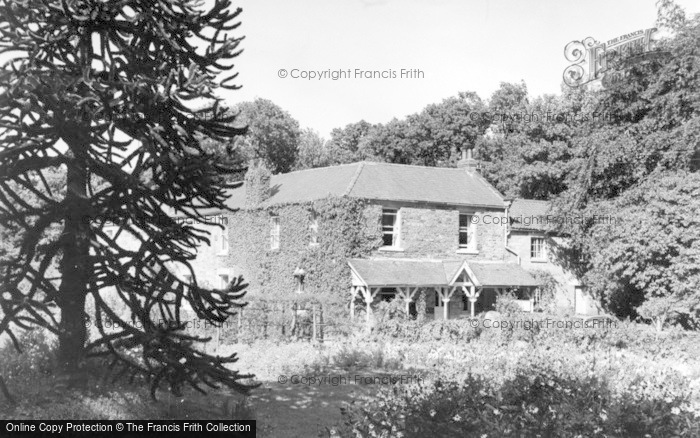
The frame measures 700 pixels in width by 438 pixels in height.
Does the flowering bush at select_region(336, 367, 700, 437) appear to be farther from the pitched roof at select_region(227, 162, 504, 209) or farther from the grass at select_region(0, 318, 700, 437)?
the pitched roof at select_region(227, 162, 504, 209)

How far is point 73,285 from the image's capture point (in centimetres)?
855

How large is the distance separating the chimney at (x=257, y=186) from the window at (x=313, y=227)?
→ 4408mm

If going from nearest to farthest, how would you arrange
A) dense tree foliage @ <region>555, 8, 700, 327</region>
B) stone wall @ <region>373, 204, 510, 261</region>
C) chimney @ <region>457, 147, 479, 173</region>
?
dense tree foliage @ <region>555, 8, 700, 327</region> → stone wall @ <region>373, 204, 510, 261</region> → chimney @ <region>457, 147, 479, 173</region>

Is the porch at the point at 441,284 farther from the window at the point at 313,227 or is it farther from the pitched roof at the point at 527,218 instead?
the pitched roof at the point at 527,218

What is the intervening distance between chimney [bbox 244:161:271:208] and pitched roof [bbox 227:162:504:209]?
1.41 feet

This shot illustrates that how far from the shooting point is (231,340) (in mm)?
19719

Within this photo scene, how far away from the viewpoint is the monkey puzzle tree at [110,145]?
25.8 feet

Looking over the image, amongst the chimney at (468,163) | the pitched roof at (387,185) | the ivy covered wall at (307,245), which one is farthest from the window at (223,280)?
the chimney at (468,163)

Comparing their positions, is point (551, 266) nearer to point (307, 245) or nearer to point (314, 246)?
point (314, 246)

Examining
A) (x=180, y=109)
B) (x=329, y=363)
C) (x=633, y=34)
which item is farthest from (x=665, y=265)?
(x=180, y=109)

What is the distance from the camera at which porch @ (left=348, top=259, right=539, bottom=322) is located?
28.3 metres

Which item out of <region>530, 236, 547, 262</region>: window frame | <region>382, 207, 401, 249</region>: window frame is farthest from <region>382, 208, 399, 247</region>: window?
<region>530, 236, 547, 262</region>: window frame

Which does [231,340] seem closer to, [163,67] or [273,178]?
[163,67]

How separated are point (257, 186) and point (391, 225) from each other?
7.73 metres
